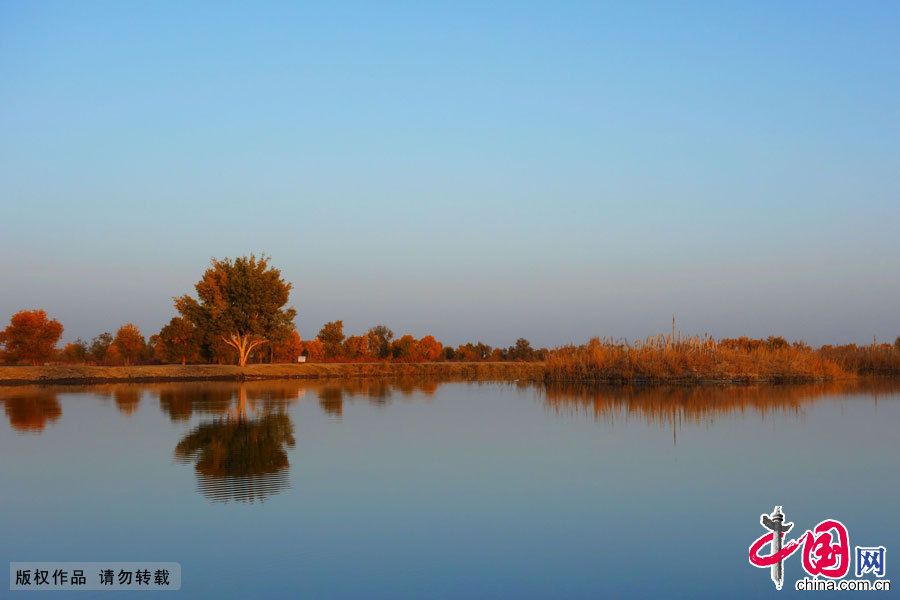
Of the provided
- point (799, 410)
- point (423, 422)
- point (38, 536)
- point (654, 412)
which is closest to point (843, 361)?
point (799, 410)

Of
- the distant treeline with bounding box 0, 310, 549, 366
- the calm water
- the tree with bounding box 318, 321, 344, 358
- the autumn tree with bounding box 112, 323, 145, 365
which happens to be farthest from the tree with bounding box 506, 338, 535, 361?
the calm water

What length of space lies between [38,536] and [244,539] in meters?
1.92

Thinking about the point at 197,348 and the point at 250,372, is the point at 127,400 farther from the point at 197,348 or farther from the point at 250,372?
the point at 197,348

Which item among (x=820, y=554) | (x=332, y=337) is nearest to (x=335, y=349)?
(x=332, y=337)

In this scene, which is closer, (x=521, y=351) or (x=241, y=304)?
(x=241, y=304)

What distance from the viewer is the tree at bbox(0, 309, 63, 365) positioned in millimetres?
48250

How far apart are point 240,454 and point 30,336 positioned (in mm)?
43064

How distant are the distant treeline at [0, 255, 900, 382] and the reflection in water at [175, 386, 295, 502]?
676 inches

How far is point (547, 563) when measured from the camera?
20.8ft

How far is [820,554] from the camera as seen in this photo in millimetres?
6488

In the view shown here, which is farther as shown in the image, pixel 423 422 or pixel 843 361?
pixel 843 361

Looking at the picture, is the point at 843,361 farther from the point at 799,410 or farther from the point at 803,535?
the point at 803,535

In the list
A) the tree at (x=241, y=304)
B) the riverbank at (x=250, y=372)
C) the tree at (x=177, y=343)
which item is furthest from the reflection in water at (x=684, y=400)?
the tree at (x=177, y=343)

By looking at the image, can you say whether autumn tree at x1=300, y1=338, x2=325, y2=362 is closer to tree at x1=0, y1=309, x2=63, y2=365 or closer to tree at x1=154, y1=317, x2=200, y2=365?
tree at x1=154, y1=317, x2=200, y2=365
